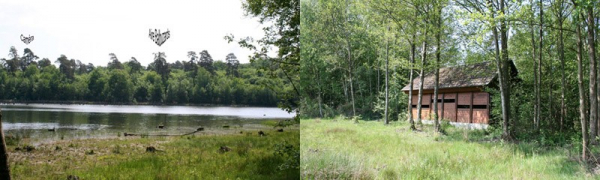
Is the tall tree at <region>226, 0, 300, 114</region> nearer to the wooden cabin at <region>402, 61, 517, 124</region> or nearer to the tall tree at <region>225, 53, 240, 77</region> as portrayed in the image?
the tall tree at <region>225, 53, 240, 77</region>

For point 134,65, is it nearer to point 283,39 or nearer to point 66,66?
point 66,66

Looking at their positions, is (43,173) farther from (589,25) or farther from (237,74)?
(589,25)

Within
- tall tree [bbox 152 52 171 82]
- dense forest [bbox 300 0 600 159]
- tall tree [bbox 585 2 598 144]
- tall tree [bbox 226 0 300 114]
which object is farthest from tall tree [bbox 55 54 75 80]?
tall tree [bbox 585 2 598 144]

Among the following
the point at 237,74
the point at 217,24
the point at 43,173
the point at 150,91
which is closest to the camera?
the point at 43,173

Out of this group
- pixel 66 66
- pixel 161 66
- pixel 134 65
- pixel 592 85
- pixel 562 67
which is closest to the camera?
pixel 592 85

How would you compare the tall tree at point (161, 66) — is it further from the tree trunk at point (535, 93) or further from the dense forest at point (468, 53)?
the tree trunk at point (535, 93)

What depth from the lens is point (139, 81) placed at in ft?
23.8

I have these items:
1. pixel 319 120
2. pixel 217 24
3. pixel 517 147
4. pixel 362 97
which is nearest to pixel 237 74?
pixel 217 24

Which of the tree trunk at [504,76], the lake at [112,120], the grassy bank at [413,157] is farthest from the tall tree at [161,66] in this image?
the tree trunk at [504,76]

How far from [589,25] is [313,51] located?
218 centimetres

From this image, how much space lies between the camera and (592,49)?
3.12m

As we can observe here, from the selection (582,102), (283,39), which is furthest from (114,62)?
(582,102)

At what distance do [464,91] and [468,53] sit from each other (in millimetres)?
1945

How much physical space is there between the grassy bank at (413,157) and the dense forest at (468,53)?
0.70 ft
